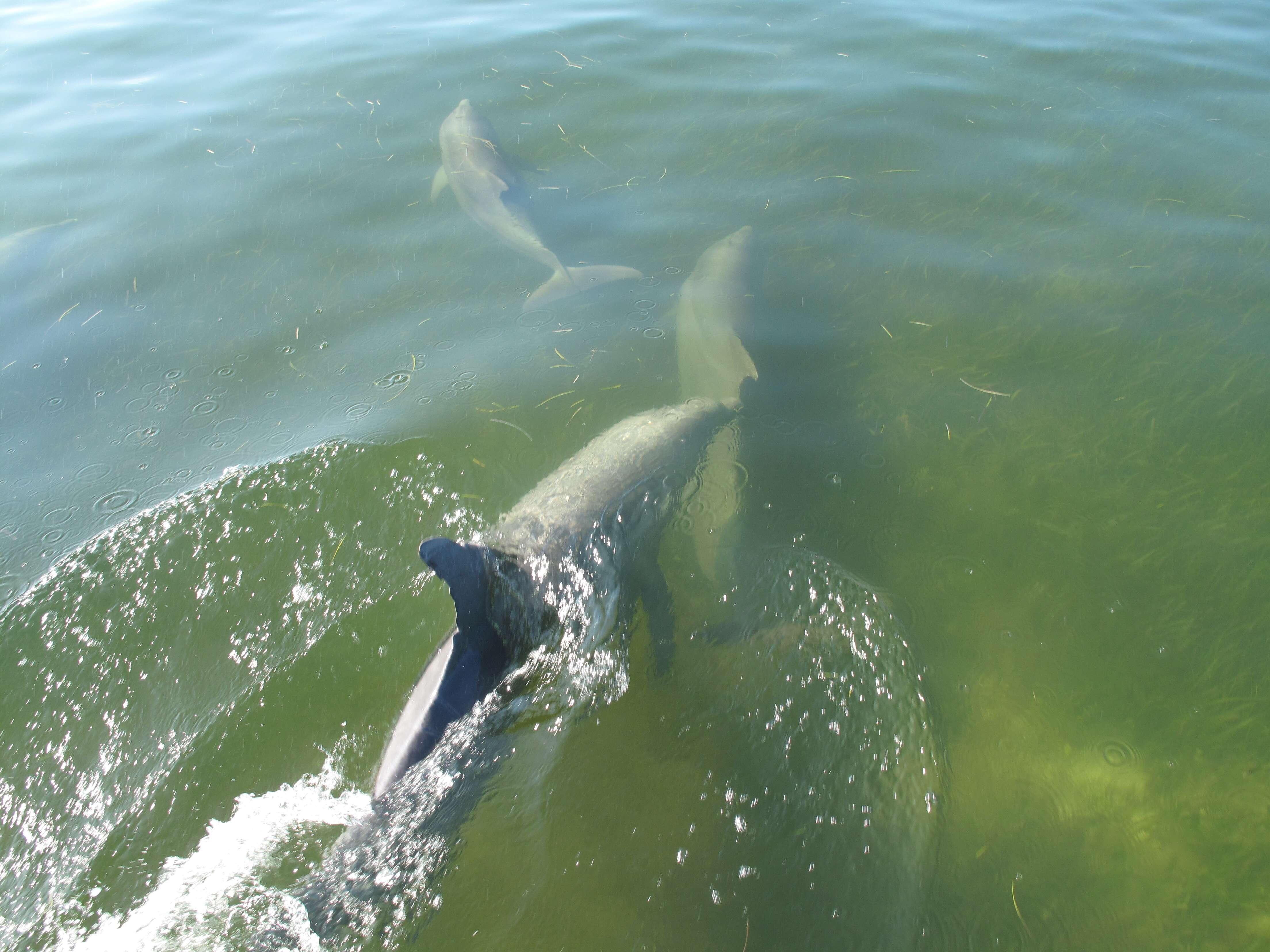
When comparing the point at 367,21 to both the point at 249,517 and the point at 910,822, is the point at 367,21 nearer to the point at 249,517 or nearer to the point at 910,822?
the point at 249,517

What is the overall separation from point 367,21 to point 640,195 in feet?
22.6

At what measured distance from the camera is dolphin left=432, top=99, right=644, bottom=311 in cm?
595

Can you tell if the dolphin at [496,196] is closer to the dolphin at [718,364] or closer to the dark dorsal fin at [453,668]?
the dolphin at [718,364]

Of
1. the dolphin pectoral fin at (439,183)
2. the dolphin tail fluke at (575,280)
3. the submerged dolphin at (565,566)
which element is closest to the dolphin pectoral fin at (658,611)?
the submerged dolphin at (565,566)

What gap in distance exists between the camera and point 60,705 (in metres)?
3.33

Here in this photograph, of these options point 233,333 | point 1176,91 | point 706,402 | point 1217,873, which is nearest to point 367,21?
point 233,333

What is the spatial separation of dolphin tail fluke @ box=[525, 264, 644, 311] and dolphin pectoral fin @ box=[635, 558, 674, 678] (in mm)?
2567

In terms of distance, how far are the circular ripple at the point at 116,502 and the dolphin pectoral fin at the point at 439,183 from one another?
3.94 metres

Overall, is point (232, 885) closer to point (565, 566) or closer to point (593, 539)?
point (565, 566)

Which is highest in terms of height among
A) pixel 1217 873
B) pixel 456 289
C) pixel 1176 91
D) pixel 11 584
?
pixel 1176 91

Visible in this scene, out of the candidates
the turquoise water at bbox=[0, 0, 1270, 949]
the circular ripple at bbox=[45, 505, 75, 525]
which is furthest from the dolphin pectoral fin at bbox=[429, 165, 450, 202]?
the circular ripple at bbox=[45, 505, 75, 525]

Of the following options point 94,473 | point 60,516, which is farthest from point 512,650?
point 94,473

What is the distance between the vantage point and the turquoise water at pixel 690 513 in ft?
9.45

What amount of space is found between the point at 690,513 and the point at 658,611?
0.74 meters
